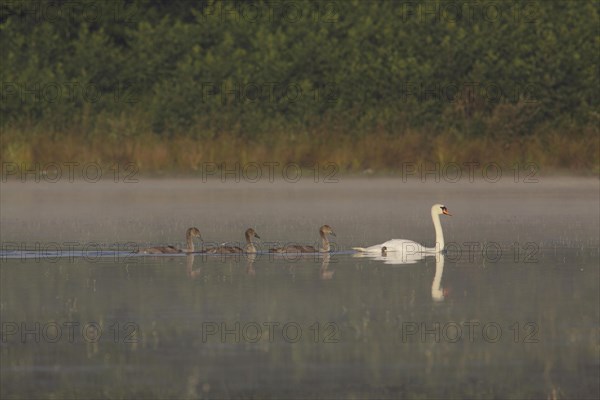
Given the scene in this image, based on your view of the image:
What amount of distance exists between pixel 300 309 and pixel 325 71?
893 inches

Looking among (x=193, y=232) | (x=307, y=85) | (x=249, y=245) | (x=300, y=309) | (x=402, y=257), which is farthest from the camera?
(x=307, y=85)

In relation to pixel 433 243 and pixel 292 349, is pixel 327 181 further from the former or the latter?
pixel 292 349

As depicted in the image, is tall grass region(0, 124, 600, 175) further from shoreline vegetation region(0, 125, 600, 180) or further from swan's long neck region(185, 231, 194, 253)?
swan's long neck region(185, 231, 194, 253)

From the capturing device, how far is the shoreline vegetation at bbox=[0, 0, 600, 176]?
28.4 m

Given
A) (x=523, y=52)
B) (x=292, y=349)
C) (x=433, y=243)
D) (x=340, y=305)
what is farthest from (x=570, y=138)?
(x=292, y=349)

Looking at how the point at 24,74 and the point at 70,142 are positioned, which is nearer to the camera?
the point at 70,142

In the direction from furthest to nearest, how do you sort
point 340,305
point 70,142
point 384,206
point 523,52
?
point 523,52 < point 70,142 < point 384,206 < point 340,305

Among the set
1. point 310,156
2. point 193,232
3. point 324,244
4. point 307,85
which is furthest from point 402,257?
point 307,85

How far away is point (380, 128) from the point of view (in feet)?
98.9

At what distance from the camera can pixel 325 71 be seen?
109 feet

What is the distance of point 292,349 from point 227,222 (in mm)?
9513

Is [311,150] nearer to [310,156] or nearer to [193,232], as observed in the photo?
[310,156]

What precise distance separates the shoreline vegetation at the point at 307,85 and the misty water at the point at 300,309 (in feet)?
28.0

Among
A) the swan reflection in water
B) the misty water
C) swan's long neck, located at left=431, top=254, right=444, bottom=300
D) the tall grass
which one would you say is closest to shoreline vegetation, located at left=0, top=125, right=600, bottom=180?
the tall grass
